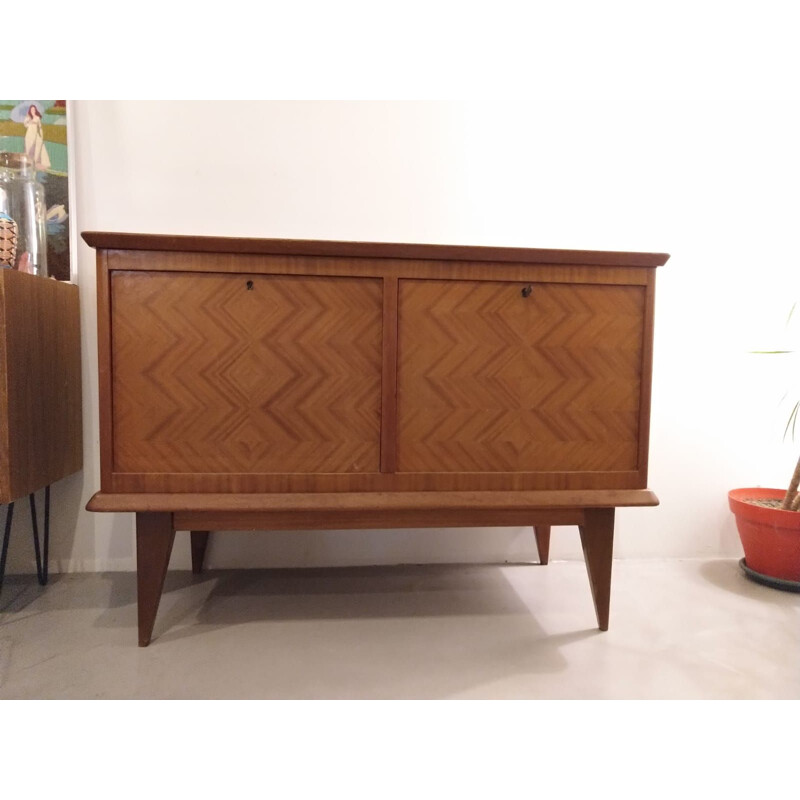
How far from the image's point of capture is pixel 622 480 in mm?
1575

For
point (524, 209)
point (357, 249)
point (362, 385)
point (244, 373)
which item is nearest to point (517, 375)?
point (362, 385)

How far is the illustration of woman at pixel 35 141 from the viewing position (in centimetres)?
189

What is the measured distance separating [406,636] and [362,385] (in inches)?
28.2

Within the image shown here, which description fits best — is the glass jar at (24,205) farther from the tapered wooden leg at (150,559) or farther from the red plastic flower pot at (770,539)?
the red plastic flower pot at (770,539)

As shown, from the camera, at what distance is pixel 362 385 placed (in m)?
1.49

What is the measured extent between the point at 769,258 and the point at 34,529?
281 centimetres

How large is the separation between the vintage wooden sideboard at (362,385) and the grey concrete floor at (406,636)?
0.20m

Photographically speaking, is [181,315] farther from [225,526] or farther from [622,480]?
[622,480]

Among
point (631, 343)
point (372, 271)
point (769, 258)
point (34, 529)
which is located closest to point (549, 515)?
point (631, 343)

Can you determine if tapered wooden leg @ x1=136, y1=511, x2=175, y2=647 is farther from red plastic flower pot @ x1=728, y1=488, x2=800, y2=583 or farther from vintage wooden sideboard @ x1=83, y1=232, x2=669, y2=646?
red plastic flower pot @ x1=728, y1=488, x2=800, y2=583

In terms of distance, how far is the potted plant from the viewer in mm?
1911

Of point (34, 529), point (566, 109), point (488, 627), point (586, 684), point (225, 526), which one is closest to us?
point (586, 684)

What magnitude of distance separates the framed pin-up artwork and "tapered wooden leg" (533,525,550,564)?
6.18 ft

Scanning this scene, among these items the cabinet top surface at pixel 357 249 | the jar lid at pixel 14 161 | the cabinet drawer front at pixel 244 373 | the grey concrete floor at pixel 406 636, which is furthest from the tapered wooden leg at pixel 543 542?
the jar lid at pixel 14 161
